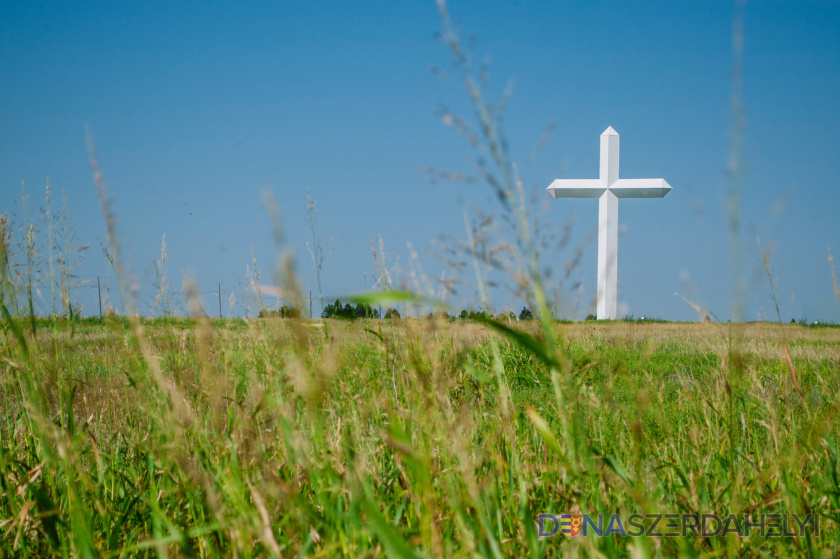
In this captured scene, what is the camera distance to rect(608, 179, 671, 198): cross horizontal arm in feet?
50.5

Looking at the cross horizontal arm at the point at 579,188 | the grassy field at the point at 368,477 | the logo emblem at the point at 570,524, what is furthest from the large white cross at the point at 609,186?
the logo emblem at the point at 570,524

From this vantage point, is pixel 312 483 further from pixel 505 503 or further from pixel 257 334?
pixel 257 334

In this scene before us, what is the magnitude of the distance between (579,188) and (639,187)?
1.65 meters

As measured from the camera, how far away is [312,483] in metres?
1.55

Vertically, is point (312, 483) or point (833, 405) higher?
point (833, 405)

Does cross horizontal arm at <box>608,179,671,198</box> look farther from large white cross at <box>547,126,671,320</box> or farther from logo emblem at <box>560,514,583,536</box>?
logo emblem at <box>560,514,583,536</box>

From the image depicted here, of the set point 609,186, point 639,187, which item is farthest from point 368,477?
point 639,187

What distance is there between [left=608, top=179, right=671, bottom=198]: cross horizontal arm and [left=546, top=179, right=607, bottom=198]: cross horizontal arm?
37cm

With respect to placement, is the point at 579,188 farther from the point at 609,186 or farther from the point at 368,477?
the point at 368,477

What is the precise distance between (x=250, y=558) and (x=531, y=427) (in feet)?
6.23

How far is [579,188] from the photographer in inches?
610

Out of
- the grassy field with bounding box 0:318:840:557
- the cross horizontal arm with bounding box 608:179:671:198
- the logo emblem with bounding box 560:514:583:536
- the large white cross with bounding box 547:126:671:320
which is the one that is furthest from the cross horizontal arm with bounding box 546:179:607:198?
the logo emblem with bounding box 560:514:583:536

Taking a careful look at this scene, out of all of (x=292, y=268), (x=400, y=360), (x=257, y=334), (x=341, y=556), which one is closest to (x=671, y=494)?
(x=400, y=360)

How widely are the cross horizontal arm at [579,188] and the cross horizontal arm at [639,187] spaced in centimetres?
37
